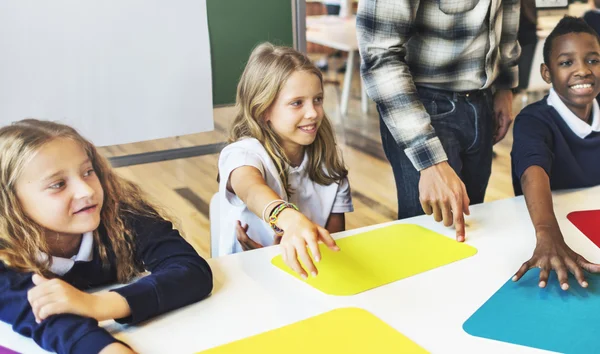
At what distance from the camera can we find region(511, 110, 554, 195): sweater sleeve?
60.9 inches

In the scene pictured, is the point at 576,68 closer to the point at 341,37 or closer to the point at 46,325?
the point at 46,325

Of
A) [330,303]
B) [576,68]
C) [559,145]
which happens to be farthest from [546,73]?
[330,303]

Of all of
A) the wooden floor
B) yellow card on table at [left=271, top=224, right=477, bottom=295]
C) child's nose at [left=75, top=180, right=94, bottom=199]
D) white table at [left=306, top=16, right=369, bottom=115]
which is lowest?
the wooden floor

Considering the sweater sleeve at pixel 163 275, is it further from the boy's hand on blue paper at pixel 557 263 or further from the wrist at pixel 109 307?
the boy's hand on blue paper at pixel 557 263

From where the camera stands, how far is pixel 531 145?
1.61 meters

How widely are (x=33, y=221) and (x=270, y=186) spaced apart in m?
0.62

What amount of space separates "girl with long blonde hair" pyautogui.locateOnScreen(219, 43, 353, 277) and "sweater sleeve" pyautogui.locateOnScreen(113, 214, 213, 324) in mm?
274

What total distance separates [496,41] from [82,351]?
48.8 inches

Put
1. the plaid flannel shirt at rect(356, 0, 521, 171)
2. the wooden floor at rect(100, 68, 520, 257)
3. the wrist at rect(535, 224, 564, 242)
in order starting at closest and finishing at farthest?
the wrist at rect(535, 224, 564, 242) < the plaid flannel shirt at rect(356, 0, 521, 171) < the wooden floor at rect(100, 68, 520, 257)

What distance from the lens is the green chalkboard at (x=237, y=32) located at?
2.22 metres

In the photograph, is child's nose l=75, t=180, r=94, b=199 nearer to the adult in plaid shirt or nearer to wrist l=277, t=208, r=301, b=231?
wrist l=277, t=208, r=301, b=231

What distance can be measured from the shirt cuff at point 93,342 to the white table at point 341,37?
15.5 ft

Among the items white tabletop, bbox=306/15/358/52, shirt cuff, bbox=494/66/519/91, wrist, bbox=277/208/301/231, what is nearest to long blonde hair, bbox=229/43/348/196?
wrist, bbox=277/208/301/231

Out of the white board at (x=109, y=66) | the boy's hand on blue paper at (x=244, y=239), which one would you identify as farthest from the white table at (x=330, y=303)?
the white board at (x=109, y=66)
